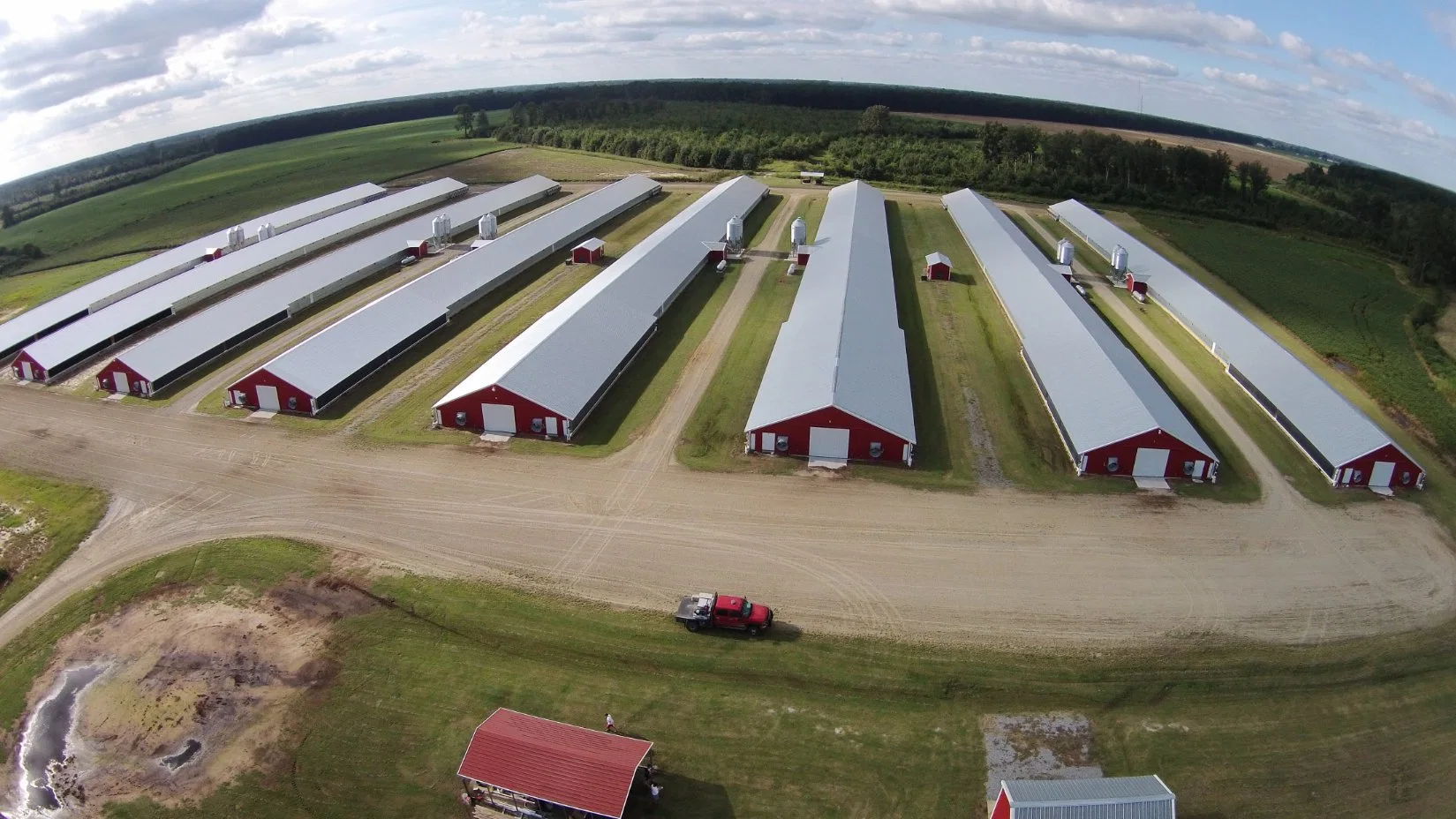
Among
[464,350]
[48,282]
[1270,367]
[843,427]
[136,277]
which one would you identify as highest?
[136,277]

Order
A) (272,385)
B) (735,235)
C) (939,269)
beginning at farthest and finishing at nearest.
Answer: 1. (735,235)
2. (939,269)
3. (272,385)

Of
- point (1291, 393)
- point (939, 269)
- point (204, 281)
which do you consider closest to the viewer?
point (1291, 393)

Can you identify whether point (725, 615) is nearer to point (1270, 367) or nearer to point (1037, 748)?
point (1037, 748)

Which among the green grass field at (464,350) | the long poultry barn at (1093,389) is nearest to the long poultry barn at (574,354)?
the green grass field at (464,350)

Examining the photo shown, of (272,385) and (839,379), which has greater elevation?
(839,379)

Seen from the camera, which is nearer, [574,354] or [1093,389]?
[1093,389]

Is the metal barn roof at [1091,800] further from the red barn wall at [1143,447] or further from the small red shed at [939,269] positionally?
the small red shed at [939,269]

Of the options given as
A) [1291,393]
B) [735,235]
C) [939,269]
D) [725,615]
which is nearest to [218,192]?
[735,235]
